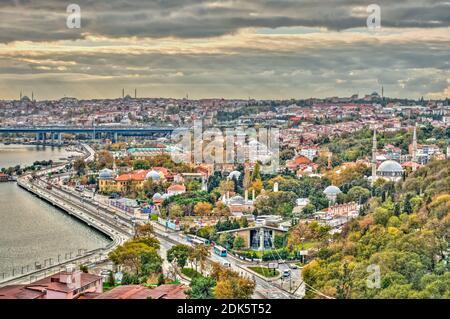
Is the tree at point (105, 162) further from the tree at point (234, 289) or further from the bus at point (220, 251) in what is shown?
the tree at point (234, 289)

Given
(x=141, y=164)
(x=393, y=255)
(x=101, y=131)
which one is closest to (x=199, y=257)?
(x=393, y=255)

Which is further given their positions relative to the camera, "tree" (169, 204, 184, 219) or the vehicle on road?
"tree" (169, 204, 184, 219)

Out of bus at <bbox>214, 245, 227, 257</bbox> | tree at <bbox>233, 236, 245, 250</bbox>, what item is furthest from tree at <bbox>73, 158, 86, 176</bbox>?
bus at <bbox>214, 245, 227, 257</bbox>

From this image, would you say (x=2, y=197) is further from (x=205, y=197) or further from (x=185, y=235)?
(x=185, y=235)


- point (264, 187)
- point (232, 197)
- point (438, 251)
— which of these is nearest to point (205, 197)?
point (232, 197)

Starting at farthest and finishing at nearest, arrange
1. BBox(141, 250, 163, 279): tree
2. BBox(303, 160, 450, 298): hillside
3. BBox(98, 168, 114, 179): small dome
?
BBox(98, 168, 114, 179): small dome, BBox(141, 250, 163, 279): tree, BBox(303, 160, 450, 298): hillside

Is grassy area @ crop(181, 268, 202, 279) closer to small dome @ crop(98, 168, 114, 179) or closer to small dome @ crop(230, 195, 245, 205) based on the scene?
small dome @ crop(230, 195, 245, 205)

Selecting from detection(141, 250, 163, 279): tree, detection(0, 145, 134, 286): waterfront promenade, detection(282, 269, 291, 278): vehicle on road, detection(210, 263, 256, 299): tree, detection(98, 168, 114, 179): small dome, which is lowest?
detection(0, 145, 134, 286): waterfront promenade

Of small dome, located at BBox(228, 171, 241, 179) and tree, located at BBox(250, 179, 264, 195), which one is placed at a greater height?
small dome, located at BBox(228, 171, 241, 179)

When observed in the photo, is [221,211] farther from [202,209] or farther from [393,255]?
[393,255]
